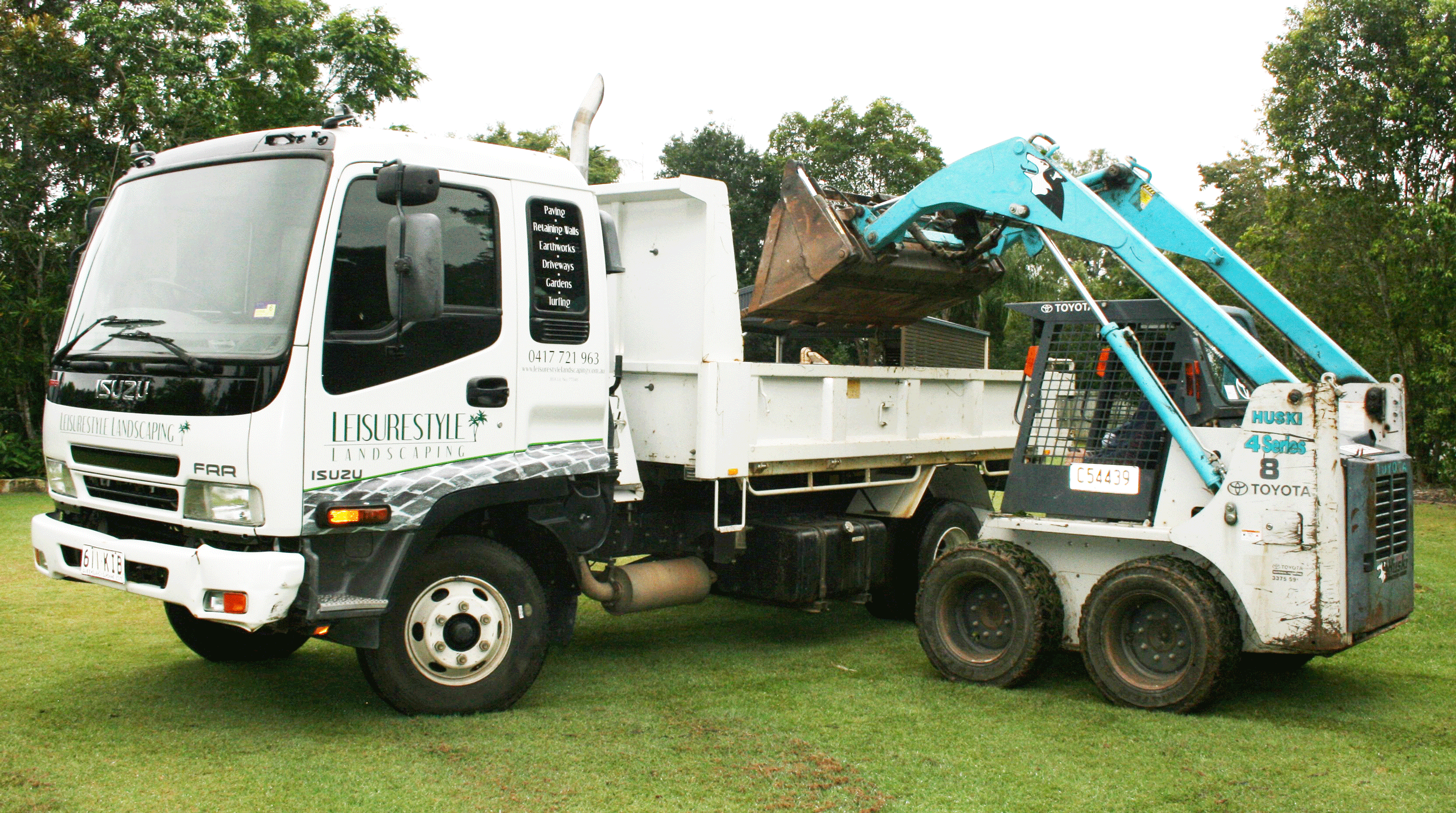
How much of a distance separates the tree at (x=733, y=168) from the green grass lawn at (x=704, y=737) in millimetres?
20061

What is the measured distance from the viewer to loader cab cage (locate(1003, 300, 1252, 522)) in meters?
6.00

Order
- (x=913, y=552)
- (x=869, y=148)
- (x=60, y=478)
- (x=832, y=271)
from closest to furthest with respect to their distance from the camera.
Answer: (x=60, y=478)
(x=832, y=271)
(x=913, y=552)
(x=869, y=148)

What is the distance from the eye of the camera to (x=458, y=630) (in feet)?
17.1

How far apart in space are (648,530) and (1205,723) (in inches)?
120

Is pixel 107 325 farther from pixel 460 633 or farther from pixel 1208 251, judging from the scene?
pixel 1208 251

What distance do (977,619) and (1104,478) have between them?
40.8 inches

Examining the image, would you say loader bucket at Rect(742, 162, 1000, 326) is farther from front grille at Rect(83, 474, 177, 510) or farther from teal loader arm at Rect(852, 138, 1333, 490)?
front grille at Rect(83, 474, 177, 510)

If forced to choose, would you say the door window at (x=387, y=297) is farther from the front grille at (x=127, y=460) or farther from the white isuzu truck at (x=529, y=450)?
the front grille at (x=127, y=460)

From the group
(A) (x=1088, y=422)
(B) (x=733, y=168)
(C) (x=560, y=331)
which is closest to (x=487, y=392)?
(C) (x=560, y=331)

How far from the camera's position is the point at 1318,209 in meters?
17.3

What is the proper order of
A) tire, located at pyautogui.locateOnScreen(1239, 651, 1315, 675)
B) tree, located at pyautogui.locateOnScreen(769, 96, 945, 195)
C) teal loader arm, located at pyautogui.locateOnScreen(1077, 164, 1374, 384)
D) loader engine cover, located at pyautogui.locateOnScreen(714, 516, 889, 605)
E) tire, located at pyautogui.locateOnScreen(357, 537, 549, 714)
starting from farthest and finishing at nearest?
tree, located at pyautogui.locateOnScreen(769, 96, 945, 195), loader engine cover, located at pyautogui.locateOnScreen(714, 516, 889, 605), tire, located at pyautogui.locateOnScreen(1239, 651, 1315, 675), teal loader arm, located at pyautogui.locateOnScreen(1077, 164, 1374, 384), tire, located at pyautogui.locateOnScreen(357, 537, 549, 714)

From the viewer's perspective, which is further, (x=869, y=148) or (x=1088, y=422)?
(x=869, y=148)

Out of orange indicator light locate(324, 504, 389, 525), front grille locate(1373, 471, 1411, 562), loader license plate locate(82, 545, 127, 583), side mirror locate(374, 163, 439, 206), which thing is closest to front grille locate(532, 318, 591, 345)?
side mirror locate(374, 163, 439, 206)

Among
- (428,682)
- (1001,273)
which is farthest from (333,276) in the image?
(1001,273)
